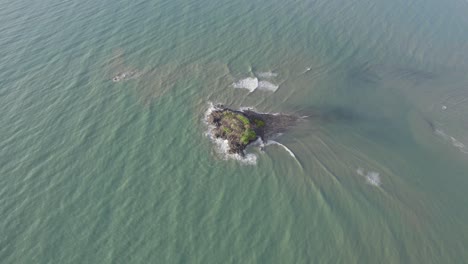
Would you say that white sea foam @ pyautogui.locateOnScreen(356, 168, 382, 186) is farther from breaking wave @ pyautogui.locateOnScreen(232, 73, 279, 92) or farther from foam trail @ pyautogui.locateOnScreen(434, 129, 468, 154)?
breaking wave @ pyautogui.locateOnScreen(232, 73, 279, 92)

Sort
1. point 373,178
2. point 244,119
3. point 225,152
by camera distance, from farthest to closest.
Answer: point 244,119, point 225,152, point 373,178

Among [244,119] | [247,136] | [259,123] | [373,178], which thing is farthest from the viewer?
[259,123]

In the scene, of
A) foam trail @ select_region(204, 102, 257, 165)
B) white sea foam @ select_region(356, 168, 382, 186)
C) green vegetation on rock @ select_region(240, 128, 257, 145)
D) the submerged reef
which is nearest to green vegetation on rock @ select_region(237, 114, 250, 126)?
the submerged reef

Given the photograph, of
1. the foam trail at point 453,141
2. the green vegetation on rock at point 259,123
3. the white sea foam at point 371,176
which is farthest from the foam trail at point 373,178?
the green vegetation on rock at point 259,123

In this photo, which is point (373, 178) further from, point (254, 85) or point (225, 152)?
point (254, 85)

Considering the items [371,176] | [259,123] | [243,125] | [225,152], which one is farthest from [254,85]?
[371,176]
